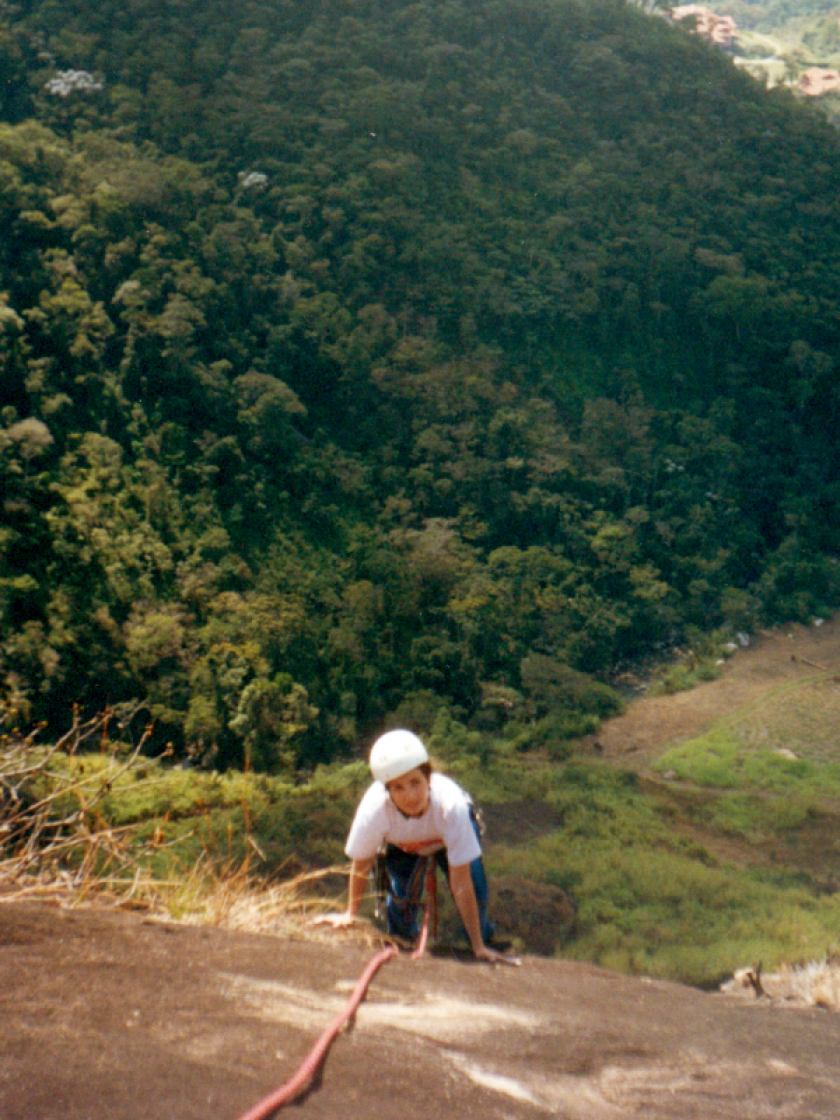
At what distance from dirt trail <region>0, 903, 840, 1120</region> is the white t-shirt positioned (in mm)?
345

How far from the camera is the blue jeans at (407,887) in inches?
125

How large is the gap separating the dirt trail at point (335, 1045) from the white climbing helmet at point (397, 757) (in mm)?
579

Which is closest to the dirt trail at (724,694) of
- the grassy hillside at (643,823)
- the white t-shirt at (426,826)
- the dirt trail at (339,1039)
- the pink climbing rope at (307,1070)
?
the grassy hillside at (643,823)

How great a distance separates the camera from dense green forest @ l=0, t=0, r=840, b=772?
53.3ft

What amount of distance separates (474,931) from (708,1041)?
0.80 m

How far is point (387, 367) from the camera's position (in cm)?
2175

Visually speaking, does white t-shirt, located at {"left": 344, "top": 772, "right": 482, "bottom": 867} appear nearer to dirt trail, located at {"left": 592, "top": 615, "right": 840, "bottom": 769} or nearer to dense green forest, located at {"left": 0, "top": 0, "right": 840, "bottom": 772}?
dense green forest, located at {"left": 0, "top": 0, "right": 840, "bottom": 772}

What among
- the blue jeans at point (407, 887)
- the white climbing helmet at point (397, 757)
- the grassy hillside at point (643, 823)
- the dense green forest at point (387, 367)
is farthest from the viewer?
the dense green forest at point (387, 367)

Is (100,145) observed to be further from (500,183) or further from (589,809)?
(589,809)

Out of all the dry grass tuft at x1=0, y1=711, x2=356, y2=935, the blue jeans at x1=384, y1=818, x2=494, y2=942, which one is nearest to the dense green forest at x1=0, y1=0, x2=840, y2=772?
the dry grass tuft at x1=0, y1=711, x2=356, y2=935

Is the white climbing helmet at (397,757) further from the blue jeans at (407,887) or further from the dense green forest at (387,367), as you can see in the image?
the dense green forest at (387,367)

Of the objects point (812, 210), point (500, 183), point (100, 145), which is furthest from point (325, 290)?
point (812, 210)

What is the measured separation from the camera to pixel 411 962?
2.84 metres

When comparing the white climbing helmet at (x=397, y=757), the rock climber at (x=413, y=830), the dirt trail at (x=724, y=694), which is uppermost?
the white climbing helmet at (x=397, y=757)
